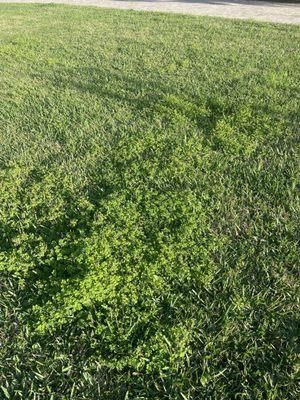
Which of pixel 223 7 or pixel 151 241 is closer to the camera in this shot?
pixel 151 241

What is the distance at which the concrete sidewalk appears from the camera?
12.9m

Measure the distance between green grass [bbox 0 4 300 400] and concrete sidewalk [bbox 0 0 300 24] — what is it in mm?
8494

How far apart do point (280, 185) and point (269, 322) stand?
1660mm

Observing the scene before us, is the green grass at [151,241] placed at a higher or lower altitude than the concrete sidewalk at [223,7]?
lower

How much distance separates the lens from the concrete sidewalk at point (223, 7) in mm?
12930

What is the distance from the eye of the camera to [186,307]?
2.46 m

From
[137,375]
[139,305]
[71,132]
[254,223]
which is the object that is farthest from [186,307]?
[71,132]

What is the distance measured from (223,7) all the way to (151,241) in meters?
15.1

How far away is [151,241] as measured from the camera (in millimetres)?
2906

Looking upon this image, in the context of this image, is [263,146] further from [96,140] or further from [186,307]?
[186,307]

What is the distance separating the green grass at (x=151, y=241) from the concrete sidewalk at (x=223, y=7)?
8494 mm

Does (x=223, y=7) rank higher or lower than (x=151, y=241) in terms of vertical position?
higher

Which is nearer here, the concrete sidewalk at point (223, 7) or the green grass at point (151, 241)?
the green grass at point (151, 241)

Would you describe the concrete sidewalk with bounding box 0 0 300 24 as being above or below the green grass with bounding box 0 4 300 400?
above
